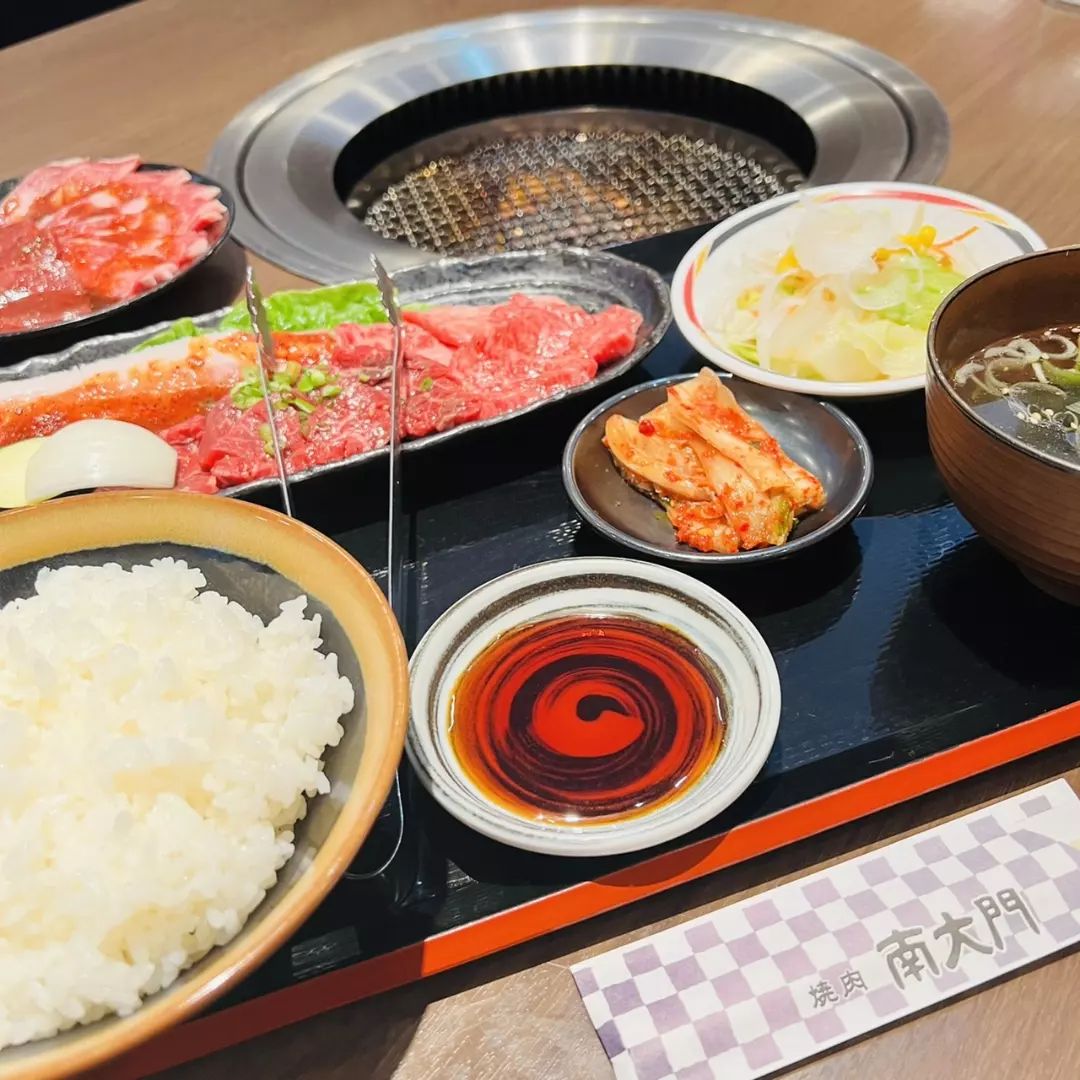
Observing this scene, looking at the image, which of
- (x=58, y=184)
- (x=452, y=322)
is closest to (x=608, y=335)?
(x=452, y=322)

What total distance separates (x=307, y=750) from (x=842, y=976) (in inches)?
27.7

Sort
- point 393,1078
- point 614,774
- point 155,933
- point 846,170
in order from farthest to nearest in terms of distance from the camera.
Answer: point 846,170
point 614,774
point 393,1078
point 155,933

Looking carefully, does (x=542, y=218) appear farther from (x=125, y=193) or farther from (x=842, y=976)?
(x=842, y=976)

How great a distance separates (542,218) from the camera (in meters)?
2.89

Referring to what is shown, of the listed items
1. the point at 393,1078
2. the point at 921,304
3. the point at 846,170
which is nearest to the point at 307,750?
the point at 393,1078

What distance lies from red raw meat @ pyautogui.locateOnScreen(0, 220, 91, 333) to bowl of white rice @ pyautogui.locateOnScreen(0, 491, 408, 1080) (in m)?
1.17

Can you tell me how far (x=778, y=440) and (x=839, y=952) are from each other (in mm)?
1040

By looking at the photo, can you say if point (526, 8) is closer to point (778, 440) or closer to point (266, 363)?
point (266, 363)

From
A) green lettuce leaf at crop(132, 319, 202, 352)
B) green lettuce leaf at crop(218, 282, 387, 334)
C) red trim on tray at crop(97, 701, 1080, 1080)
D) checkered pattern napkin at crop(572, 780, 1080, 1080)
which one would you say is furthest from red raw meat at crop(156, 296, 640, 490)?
checkered pattern napkin at crop(572, 780, 1080, 1080)

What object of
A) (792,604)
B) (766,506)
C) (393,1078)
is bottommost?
(393,1078)

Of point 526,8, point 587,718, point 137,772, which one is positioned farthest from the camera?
point 526,8

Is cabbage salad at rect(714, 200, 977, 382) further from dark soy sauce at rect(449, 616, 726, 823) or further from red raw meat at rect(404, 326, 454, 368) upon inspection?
dark soy sauce at rect(449, 616, 726, 823)

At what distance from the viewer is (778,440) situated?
6.43 ft

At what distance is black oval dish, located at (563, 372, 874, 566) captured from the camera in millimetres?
1684
